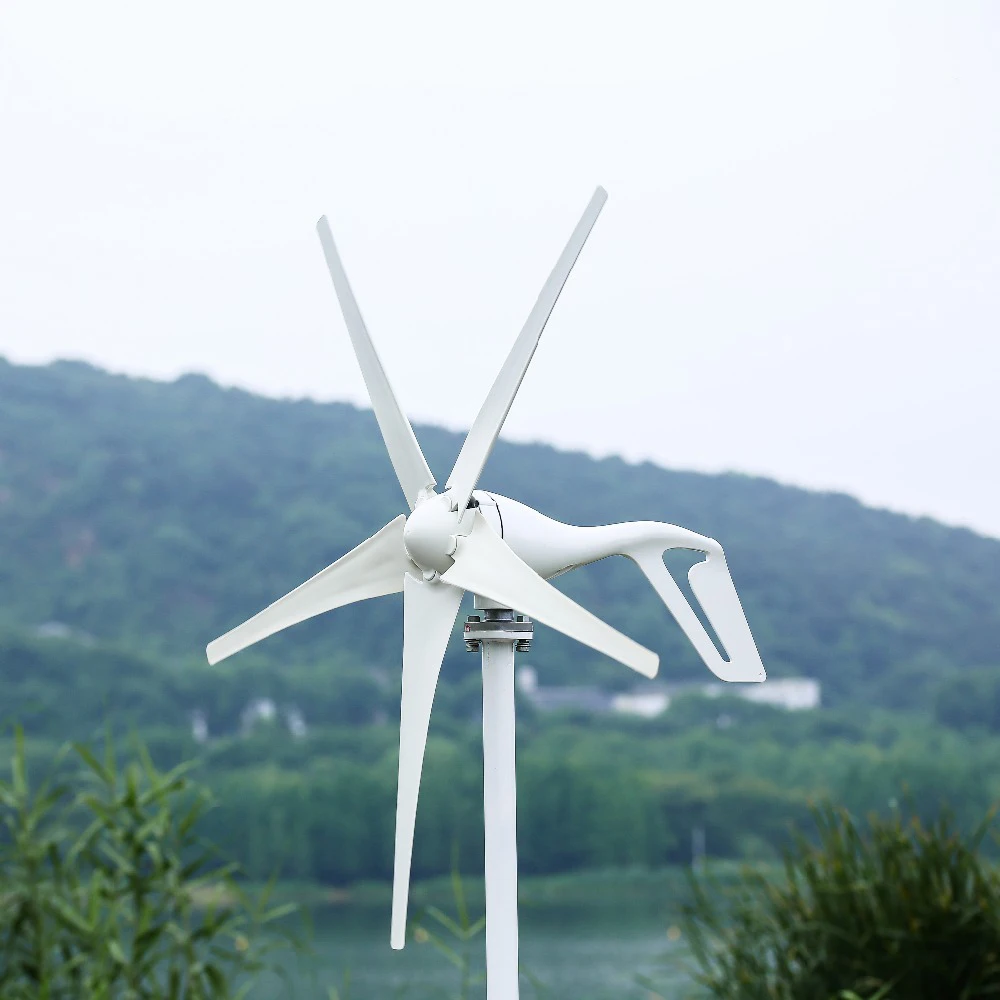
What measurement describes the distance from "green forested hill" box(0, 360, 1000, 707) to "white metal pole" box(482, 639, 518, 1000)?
3170 centimetres

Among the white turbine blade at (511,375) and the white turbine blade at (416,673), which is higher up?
the white turbine blade at (511,375)

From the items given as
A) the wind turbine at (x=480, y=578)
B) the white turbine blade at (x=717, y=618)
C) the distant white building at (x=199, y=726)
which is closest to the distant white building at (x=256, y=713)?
the distant white building at (x=199, y=726)

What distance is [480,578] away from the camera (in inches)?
120

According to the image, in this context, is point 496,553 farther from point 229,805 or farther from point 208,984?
point 229,805

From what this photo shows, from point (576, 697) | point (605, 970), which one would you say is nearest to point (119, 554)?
point (576, 697)

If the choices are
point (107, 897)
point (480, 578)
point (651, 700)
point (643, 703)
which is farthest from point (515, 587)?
point (651, 700)

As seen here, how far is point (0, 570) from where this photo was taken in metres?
39.8

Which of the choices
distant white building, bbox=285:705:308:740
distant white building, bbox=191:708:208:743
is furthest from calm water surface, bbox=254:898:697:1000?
distant white building, bbox=191:708:208:743

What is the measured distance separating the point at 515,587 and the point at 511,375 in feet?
1.69

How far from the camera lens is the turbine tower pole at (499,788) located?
9.99ft

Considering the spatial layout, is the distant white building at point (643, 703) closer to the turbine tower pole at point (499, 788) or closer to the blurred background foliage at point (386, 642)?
the blurred background foliage at point (386, 642)

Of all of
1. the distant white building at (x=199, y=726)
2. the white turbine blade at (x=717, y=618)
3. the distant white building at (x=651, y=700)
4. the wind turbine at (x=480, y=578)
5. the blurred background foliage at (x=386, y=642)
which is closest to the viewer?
the wind turbine at (x=480, y=578)

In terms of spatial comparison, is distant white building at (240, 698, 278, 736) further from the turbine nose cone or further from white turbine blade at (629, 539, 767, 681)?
the turbine nose cone

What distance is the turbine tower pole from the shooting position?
304 centimetres
